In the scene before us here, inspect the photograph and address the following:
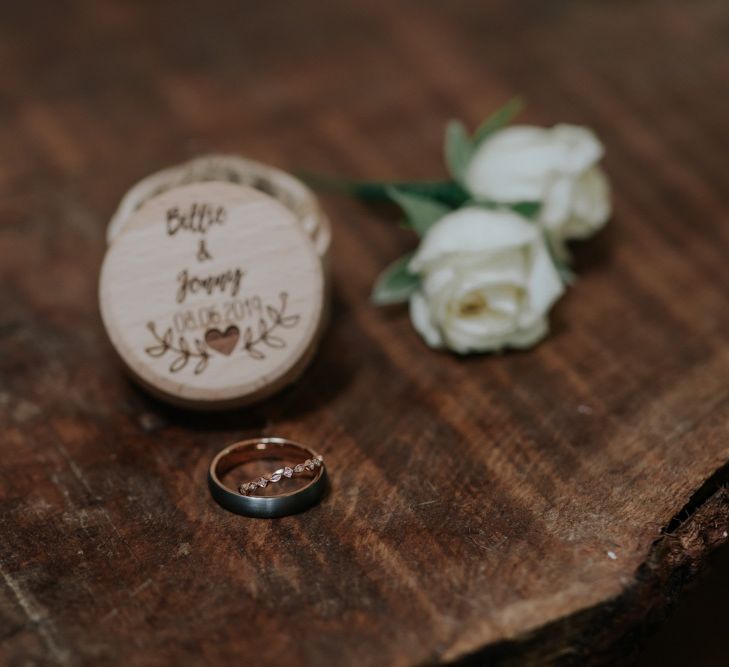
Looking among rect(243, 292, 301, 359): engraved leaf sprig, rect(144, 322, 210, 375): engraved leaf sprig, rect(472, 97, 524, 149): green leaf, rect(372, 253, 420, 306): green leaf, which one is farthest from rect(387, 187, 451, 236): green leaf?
rect(144, 322, 210, 375): engraved leaf sprig

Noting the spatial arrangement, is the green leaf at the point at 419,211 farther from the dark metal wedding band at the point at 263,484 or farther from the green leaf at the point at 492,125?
the dark metal wedding band at the point at 263,484

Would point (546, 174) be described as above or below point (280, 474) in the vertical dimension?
above

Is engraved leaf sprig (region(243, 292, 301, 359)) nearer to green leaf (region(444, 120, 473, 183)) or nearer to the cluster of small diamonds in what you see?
the cluster of small diamonds

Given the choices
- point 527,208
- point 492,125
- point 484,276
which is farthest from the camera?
point 492,125

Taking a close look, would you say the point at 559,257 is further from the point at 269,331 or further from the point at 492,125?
the point at 269,331

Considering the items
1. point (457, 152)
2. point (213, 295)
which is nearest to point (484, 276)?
point (457, 152)

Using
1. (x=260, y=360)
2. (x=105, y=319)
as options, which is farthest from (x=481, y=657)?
(x=105, y=319)
